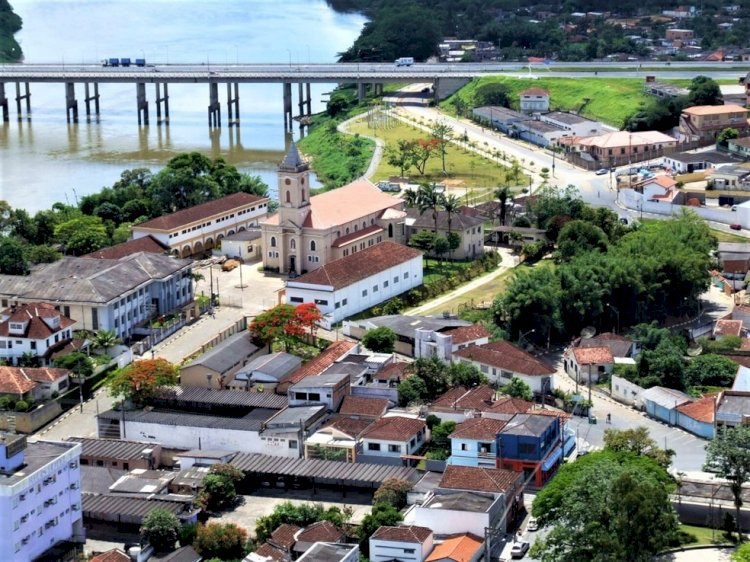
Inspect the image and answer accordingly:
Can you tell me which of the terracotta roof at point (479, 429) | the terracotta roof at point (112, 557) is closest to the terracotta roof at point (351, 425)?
the terracotta roof at point (479, 429)

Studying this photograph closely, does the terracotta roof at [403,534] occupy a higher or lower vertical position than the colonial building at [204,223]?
lower

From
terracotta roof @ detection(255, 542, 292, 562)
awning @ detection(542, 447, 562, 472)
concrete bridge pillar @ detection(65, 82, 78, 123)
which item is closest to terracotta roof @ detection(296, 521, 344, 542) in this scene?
terracotta roof @ detection(255, 542, 292, 562)

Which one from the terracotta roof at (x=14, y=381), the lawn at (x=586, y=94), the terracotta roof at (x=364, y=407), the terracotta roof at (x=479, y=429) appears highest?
the lawn at (x=586, y=94)

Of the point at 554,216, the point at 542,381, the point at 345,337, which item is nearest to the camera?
the point at 542,381

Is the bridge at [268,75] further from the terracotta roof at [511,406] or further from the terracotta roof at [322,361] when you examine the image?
the terracotta roof at [511,406]

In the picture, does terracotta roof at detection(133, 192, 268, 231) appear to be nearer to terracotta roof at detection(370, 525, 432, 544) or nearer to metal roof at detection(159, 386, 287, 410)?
metal roof at detection(159, 386, 287, 410)

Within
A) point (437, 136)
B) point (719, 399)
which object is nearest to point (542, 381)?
point (719, 399)

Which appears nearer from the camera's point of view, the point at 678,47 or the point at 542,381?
the point at 542,381

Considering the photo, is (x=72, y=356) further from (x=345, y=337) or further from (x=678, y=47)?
(x=678, y=47)
